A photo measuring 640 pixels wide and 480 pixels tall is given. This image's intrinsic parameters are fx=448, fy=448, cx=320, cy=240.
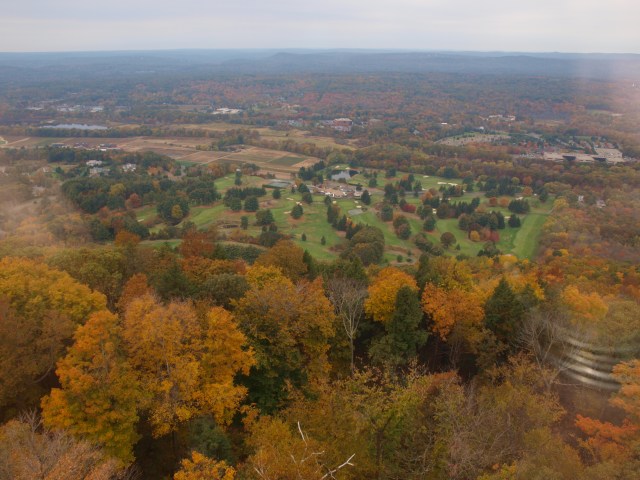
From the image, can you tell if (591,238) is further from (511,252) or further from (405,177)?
(405,177)

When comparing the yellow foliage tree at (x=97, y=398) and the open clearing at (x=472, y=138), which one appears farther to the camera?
the open clearing at (x=472, y=138)

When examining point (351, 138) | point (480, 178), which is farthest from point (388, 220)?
point (351, 138)

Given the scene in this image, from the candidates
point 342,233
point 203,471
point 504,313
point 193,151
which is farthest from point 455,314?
point 193,151

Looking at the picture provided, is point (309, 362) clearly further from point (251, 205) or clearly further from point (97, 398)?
point (251, 205)

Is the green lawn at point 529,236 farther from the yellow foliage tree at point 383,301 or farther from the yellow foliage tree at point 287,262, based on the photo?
the yellow foliage tree at point 383,301

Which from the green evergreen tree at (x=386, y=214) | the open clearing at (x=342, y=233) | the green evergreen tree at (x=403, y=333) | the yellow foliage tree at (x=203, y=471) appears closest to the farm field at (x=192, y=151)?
the open clearing at (x=342, y=233)

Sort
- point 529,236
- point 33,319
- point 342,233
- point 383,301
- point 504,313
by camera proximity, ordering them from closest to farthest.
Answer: point 33,319, point 504,313, point 383,301, point 529,236, point 342,233

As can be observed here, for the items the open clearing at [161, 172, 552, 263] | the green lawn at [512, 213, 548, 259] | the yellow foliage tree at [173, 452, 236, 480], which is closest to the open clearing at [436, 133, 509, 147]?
the open clearing at [161, 172, 552, 263]

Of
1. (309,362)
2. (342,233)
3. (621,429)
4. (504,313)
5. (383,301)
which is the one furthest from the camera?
(342,233)

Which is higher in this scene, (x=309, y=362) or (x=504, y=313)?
(x=504, y=313)

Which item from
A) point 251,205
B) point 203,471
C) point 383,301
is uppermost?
point 203,471

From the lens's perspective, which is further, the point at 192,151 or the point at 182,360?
the point at 192,151
